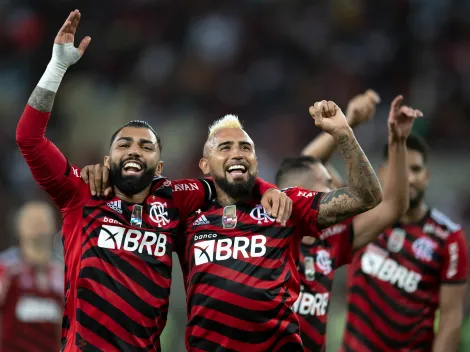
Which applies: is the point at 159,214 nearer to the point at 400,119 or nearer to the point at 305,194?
the point at 305,194

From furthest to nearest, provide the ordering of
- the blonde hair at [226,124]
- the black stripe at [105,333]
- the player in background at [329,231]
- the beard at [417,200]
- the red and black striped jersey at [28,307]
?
1. the red and black striped jersey at [28,307]
2. the beard at [417,200]
3. the player in background at [329,231]
4. the blonde hair at [226,124]
5. the black stripe at [105,333]

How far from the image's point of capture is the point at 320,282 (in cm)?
575

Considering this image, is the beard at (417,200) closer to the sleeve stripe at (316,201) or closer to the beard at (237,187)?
the sleeve stripe at (316,201)

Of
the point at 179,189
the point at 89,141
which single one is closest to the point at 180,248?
the point at 179,189

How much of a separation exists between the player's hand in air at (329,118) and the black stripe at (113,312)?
60.5 inches

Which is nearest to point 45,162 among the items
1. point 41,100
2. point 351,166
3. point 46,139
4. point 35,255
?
point 46,139

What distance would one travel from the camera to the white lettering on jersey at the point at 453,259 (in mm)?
6574

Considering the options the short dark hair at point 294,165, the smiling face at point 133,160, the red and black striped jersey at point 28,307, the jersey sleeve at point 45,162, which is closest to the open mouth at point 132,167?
the smiling face at point 133,160

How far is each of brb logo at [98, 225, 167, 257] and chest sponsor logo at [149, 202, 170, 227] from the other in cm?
11

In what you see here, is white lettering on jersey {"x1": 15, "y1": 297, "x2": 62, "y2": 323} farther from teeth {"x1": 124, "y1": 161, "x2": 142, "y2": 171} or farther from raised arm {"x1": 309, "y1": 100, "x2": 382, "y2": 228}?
raised arm {"x1": 309, "y1": 100, "x2": 382, "y2": 228}

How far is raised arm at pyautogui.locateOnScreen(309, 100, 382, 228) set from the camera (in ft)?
15.9

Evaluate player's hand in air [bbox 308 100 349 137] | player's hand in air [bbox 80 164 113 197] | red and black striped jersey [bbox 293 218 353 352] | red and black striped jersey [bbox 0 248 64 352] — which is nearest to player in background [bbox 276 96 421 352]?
red and black striped jersey [bbox 293 218 353 352]

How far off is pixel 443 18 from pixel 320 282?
7.98 m

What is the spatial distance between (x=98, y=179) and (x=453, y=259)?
3038 millimetres
